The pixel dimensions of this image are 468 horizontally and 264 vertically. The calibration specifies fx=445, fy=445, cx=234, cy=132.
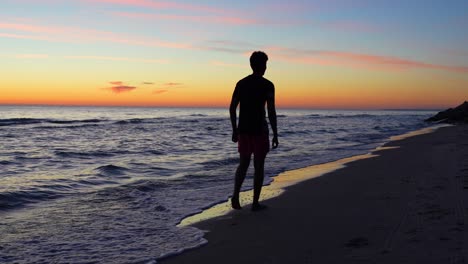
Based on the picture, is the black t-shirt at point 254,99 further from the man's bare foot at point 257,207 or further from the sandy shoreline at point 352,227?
the sandy shoreline at point 352,227

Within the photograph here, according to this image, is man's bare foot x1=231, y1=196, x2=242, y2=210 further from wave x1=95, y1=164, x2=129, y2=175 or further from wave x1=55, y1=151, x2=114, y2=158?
wave x1=55, y1=151, x2=114, y2=158

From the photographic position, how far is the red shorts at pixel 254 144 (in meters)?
5.59

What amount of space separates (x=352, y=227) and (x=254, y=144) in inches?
65.7

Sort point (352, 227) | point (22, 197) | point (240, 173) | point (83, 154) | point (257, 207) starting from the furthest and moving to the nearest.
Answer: point (83, 154) < point (22, 197) < point (240, 173) < point (257, 207) < point (352, 227)

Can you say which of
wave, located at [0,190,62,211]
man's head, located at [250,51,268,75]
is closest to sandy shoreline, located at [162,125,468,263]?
man's head, located at [250,51,268,75]

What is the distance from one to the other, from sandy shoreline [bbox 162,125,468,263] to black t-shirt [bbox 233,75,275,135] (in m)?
1.07

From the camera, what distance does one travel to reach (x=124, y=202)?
652 cm

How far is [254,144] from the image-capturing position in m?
5.59

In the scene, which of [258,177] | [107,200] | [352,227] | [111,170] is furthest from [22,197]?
[352,227]

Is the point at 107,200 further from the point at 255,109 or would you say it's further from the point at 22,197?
the point at 255,109

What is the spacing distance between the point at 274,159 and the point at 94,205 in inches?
281

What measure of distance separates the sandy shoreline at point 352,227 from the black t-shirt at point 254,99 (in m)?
1.07

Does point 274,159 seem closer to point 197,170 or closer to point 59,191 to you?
point 197,170

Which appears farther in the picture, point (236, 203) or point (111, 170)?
point (111, 170)
